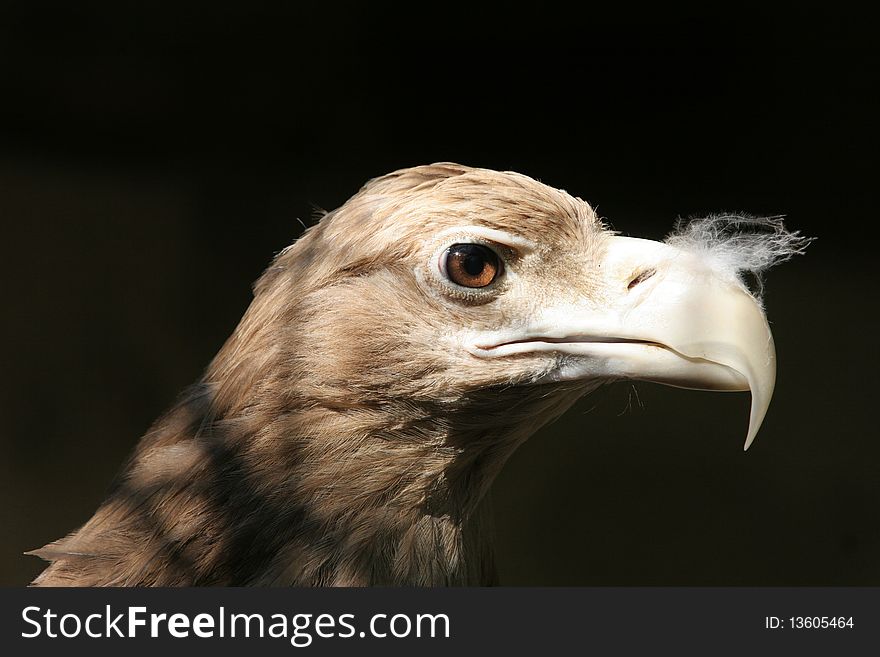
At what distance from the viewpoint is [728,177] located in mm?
4273

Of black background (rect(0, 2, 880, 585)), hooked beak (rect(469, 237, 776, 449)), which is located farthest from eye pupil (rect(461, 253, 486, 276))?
black background (rect(0, 2, 880, 585))

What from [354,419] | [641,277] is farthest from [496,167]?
[354,419]

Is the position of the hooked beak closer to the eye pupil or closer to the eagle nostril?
the eagle nostril

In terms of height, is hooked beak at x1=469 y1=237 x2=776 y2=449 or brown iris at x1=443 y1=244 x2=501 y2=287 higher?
brown iris at x1=443 y1=244 x2=501 y2=287

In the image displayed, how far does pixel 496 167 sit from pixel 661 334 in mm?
2747

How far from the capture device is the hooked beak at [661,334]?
1651 mm

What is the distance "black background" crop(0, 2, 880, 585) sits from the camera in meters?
3.89

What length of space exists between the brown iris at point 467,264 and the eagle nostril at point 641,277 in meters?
→ 0.29

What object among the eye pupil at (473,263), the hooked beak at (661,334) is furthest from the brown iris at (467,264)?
the hooked beak at (661,334)

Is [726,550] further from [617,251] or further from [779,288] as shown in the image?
[617,251]

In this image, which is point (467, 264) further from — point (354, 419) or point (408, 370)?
point (354, 419)

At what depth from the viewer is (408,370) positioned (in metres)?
1.73

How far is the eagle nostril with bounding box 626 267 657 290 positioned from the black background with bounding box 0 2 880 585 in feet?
6.68

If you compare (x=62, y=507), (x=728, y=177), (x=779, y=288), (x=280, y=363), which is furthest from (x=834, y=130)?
(x=62, y=507)
